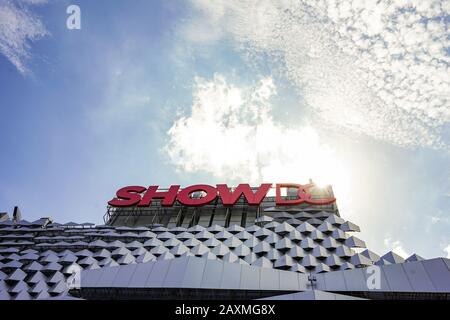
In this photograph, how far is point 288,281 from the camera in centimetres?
1659

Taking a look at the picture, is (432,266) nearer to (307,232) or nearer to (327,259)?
(327,259)

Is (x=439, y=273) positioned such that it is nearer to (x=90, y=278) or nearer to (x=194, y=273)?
(x=194, y=273)

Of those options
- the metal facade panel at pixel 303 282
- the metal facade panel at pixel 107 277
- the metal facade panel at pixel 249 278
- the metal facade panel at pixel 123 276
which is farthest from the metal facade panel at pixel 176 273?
the metal facade panel at pixel 303 282

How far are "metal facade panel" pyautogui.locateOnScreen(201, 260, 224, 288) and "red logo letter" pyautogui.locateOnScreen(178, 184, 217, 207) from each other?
2315 centimetres

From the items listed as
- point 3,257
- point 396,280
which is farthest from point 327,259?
point 3,257

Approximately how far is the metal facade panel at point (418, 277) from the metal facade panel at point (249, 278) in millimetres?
6702

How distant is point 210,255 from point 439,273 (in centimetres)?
1726

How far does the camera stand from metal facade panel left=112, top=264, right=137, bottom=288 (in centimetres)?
1672


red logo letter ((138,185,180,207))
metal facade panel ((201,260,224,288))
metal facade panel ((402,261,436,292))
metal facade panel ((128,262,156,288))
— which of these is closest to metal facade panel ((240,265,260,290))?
metal facade panel ((201,260,224,288))

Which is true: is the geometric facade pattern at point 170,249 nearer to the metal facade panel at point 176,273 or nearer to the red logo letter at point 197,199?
the red logo letter at point 197,199

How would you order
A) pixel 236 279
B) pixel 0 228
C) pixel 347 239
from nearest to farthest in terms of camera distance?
pixel 236 279, pixel 347 239, pixel 0 228

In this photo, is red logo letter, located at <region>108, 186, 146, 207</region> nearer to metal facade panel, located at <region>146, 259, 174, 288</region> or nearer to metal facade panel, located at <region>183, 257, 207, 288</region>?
metal facade panel, located at <region>146, 259, 174, 288</region>
